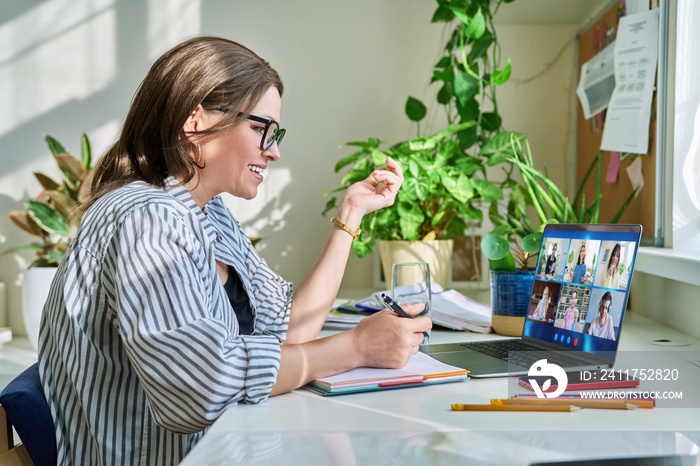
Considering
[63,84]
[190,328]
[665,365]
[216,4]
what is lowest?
[665,365]

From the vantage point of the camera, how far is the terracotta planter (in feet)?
6.08

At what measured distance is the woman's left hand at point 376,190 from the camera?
1.34 meters

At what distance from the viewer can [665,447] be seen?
2.02ft

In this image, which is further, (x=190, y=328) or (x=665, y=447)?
(x=190, y=328)

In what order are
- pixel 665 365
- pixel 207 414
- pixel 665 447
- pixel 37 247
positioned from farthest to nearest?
pixel 37 247 → pixel 665 365 → pixel 207 414 → pixel 665 447

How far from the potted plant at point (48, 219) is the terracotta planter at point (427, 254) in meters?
1.14

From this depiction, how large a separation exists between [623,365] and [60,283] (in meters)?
0.84

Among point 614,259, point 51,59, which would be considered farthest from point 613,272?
point 51,59

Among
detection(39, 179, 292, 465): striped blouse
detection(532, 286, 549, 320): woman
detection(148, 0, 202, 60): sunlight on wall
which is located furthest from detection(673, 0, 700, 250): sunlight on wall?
detection(148, 0, 202, 60): sunlight on wall

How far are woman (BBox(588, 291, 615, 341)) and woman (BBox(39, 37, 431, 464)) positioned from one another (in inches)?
10.0

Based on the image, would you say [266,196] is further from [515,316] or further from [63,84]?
[515,316]

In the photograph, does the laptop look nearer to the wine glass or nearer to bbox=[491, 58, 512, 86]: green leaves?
the wine glass

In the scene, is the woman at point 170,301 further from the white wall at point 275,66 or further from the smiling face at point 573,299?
the white wall at point 275,66

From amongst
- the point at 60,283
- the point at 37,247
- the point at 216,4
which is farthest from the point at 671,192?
the point at 37,247
